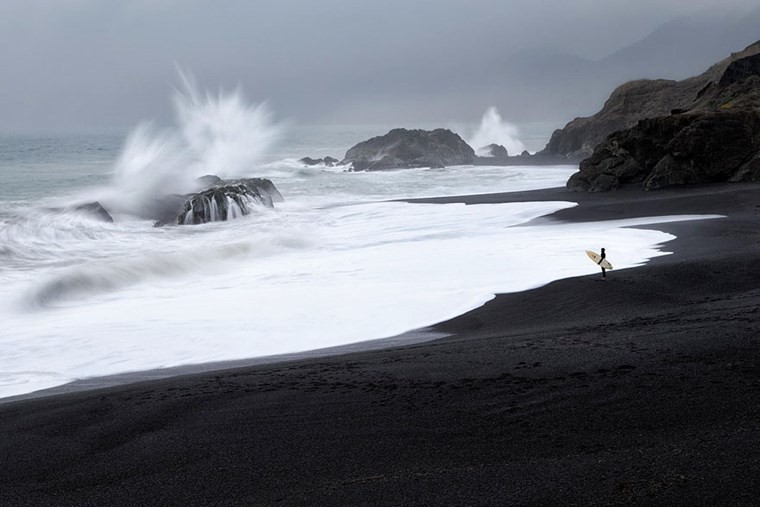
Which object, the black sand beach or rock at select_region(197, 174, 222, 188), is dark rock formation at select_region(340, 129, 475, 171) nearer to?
rock at select_region(197, 174, 222, 188)

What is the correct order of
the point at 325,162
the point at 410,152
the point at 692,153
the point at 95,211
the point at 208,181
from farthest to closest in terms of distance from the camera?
the point at 325,162 < the point at 410,152 < the point at 208,181 < the point at 692,153 < the point at 95,211

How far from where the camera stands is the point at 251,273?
48.0 feet

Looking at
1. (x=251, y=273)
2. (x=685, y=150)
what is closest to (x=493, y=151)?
(x=685, y=150)

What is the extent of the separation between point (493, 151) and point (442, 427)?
71041 millimetres

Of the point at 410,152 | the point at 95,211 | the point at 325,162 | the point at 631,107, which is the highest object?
the point at 631,107

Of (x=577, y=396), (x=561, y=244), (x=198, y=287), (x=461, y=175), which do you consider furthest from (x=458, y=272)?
(x=461, y=175)

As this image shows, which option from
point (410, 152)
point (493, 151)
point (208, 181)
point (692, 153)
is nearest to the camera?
point (692, 153)

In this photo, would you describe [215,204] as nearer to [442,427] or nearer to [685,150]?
[685,150]

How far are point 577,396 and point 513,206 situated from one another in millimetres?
19442

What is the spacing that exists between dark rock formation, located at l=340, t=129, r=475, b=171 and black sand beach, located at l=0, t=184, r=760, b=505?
50.2m

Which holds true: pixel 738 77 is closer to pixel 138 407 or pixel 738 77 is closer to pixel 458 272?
pixel 458 272

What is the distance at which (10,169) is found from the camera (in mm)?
48969

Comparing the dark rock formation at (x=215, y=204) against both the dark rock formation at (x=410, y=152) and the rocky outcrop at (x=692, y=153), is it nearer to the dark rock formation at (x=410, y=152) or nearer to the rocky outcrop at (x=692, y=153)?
the rocky outcrop at (x=692, y=153)

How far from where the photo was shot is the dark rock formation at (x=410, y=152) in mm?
57812
